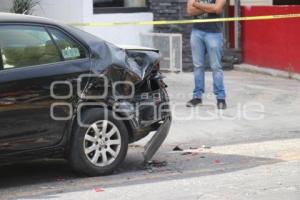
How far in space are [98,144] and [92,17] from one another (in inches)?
291

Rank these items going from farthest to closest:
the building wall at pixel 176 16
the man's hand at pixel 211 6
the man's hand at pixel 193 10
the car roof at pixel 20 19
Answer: the building wall at pixel 176 16 < the man's hand at pixel 193 10 < the man's hand at pixel 211 6 < the car roof at pixel 20 19

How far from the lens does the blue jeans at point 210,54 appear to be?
9.97 m

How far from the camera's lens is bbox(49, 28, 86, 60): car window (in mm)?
6491

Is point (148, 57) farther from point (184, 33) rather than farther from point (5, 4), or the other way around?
point (5, 4)

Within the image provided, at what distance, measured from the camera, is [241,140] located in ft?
27.4

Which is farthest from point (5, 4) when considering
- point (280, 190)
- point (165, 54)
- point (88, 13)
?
point (280, 190)

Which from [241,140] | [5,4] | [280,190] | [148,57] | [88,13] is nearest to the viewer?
[280,190]

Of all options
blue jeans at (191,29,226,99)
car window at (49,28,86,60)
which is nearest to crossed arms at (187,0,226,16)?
blue jeans at (191,29,226,99)

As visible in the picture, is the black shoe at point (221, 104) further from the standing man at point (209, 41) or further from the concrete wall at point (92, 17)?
the concrete wall at point (92, 17)

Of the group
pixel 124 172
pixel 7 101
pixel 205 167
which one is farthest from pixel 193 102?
pixel 7 101

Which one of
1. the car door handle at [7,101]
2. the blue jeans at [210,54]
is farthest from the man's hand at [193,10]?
the car door handle at [7,101]

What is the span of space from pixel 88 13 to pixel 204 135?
5.67 m

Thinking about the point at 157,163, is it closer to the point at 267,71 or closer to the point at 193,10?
the point at 193,10

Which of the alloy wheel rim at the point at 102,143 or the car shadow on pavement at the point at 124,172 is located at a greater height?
the alloy wheel rim at the point at 102,143
